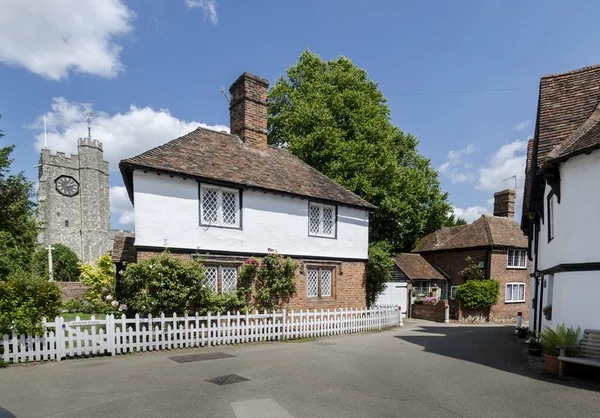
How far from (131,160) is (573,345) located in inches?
508

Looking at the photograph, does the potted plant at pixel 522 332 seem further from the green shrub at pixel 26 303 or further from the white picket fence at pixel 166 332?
the green shrub at pixel 26 303

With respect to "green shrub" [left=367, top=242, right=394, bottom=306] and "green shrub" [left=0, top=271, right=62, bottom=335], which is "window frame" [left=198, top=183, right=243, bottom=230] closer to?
"green shrub" [left=0, top=271, right=62, bottom=335]

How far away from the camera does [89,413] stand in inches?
211

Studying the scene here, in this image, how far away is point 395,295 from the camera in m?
24.9

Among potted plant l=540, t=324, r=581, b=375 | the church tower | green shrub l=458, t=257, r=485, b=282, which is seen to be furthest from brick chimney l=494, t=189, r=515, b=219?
the church tower

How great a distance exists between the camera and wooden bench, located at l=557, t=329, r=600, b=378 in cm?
724

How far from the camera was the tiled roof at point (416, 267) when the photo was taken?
2656 centimetres

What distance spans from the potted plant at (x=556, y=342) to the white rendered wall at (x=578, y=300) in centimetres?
24

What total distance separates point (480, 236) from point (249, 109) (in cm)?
2037

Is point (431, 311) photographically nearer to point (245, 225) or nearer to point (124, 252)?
point (245, 225)

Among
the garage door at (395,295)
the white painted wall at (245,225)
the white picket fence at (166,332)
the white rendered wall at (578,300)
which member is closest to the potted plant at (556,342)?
the white rendered wall at (578,300)

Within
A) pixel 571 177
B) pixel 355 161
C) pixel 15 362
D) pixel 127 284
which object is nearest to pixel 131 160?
pixel 127 284

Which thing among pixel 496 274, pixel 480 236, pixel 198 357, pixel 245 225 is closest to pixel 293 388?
pixel 198 357

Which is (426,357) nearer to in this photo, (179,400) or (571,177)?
(571,177)
